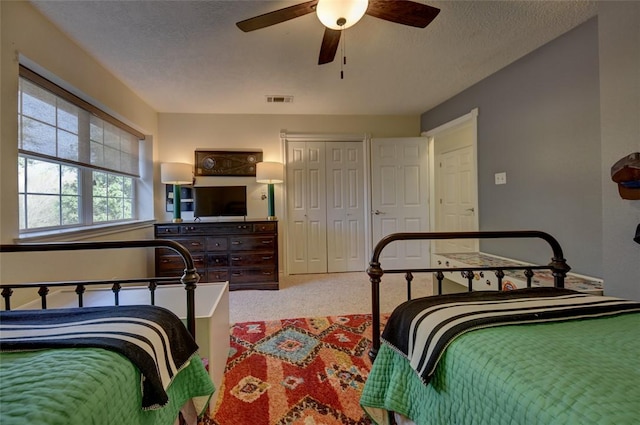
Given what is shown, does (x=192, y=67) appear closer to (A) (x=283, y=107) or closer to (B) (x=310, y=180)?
(A) (x=283, y=107)

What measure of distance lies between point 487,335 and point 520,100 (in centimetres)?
266

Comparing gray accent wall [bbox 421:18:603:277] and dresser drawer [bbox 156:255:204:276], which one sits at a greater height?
gray accent wall [bbox 421:18:603:277]

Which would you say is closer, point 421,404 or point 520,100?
point 421,404

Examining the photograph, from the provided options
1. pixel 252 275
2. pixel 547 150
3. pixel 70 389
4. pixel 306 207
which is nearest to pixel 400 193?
pixel 306 207

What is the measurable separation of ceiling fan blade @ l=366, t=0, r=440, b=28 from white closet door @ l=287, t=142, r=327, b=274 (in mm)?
2463

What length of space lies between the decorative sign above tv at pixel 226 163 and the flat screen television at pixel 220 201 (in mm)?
249

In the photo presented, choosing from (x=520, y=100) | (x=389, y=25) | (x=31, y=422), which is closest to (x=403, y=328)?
(x=31, y=422)

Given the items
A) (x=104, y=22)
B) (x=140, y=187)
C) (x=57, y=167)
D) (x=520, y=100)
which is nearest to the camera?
(x=104, y=22)

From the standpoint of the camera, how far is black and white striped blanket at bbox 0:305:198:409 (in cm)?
72

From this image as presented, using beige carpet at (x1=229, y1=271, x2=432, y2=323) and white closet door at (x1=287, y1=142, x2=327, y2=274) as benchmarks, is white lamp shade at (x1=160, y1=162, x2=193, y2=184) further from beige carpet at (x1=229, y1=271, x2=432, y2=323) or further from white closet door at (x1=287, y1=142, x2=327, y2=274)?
beige carpet at (x1=229, y1=271, x2=432, y2=323)

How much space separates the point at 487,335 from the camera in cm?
78

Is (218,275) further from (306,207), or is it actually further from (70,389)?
(70,389)

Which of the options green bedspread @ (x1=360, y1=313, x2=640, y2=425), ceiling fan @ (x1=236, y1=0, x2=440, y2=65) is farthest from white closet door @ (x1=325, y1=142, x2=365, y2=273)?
green bedspread @ (x1=360, y1=313, x2=640, y2=425)

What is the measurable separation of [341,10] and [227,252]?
277 centimetres
